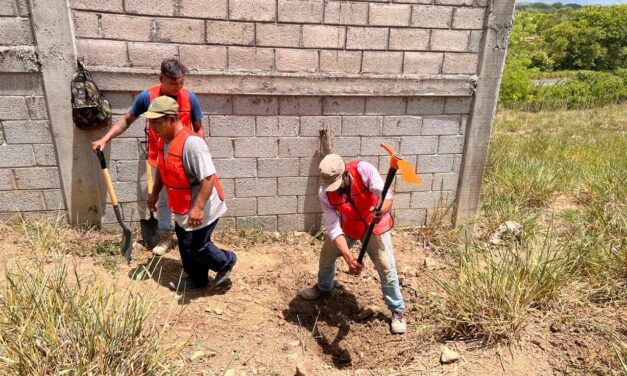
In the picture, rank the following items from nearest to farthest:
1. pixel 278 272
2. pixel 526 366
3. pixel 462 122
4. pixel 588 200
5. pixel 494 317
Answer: pixel 526 366
pixel 494 317
pixel 278 272
pixel 462 122
pixel 588 200

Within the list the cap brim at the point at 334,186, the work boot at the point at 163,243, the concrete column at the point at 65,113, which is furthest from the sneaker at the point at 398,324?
the concrete column at the point at 65,113

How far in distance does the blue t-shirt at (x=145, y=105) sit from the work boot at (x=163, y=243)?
1184 mm

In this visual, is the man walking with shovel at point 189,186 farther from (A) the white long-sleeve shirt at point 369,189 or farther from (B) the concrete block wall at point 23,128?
(B) the concrete block wall at point 23,128

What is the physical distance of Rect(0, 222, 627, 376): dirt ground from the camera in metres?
2.82

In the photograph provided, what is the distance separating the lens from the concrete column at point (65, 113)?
11.8 feet

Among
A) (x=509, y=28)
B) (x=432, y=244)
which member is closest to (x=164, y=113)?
(x=432, y=244)

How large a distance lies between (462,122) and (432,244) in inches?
54.0

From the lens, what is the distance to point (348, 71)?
166 inches

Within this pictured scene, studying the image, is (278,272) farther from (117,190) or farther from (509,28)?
(509,28)

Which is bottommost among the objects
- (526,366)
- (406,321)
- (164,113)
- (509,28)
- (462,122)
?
(406,321)

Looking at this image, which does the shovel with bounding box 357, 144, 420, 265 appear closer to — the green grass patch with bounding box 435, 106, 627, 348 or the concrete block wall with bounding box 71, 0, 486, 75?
the green grass patch with bounding box 435, 106, 627, 348

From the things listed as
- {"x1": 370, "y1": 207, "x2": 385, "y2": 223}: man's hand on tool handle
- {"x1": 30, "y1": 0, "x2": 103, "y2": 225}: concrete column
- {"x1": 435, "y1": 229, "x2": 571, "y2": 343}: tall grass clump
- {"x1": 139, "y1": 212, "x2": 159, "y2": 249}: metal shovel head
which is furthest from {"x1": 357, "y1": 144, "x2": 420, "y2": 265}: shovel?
{"x1": 30, "y1": 0, "x2": 103, "y2": 225}: concrete column

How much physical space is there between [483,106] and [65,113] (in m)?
4.11

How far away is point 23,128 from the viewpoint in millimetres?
3926
